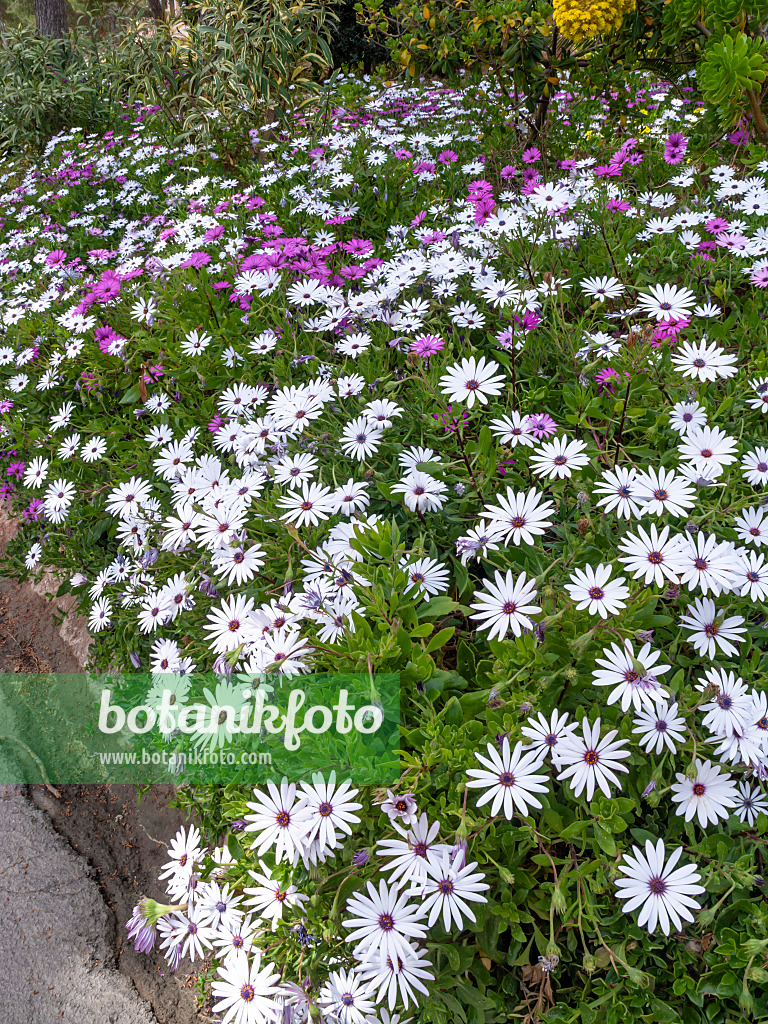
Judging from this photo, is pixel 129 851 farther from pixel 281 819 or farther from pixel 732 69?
pixel 732 69

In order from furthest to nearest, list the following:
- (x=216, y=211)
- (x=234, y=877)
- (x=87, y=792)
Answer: (x=216, y=211) < (x=87, y=792) < (x=234, y=877)

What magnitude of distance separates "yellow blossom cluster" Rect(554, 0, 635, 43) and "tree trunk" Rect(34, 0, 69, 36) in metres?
9.21

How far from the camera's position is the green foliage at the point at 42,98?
22.8 ft

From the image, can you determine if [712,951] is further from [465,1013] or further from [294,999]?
[294,999]

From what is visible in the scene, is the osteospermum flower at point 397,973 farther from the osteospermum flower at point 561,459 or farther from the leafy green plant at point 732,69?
the leafy green plant at point 732,69

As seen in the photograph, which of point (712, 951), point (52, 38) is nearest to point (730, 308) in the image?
point (712, 951)

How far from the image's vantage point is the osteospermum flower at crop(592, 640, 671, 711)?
1.12m

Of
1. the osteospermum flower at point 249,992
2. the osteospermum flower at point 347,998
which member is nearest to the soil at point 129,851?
the osteospermum flower at point 249,992

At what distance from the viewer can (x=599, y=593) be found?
1242 mm

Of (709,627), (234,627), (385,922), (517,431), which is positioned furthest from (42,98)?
(385,922)

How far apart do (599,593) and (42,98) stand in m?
8.22

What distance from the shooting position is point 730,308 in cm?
242

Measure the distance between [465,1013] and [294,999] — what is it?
0.32 metres

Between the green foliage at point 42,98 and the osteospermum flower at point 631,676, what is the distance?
8066 mm
